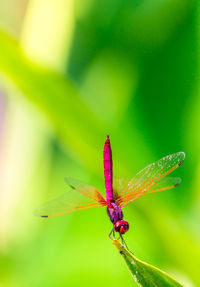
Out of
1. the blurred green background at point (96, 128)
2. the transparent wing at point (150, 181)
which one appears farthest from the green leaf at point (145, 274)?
the blurred green background at point (96, 128)

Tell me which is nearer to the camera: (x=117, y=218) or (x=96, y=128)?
(x=117, y=218)

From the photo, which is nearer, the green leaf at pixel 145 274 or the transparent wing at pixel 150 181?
the green leaf at pixel 145 274

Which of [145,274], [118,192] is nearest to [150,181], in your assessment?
[118,192]

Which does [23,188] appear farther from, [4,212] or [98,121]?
[98,121]

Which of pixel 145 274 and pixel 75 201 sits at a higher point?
pixel 75 201

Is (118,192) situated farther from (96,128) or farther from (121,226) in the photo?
(96,128)

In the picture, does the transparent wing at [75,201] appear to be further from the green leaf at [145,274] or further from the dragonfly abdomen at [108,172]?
the green leaf at [145,274]
